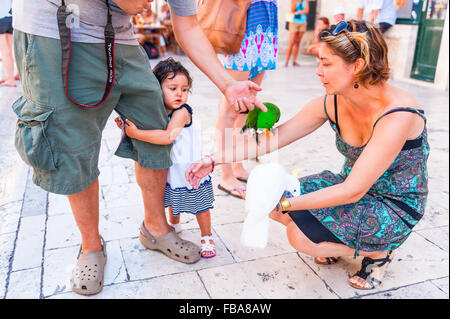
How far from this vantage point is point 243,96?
6.27 ft

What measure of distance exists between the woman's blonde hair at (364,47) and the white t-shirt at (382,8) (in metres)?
6.18

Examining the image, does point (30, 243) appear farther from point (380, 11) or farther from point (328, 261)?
point (380, 11)

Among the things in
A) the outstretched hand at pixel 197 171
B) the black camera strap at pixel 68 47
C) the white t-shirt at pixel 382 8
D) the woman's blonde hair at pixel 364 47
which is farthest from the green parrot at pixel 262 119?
the white t-shirt at pixel 382 8

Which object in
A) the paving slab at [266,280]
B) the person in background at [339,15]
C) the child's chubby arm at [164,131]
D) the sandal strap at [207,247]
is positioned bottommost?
the paving slab at [266,280]

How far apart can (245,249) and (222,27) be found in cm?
137

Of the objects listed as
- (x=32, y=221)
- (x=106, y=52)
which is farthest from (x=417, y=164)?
(x=32, y=221)

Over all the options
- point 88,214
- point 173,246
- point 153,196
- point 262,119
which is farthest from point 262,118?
point 88,214

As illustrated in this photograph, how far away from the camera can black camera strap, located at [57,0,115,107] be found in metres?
1.54

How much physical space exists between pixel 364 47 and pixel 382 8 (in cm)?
650

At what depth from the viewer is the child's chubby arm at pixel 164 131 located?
1.96 meters

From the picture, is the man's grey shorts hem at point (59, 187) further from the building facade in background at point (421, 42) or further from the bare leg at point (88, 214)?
the building facade in background at point (421, 42)

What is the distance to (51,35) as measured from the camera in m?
1.57

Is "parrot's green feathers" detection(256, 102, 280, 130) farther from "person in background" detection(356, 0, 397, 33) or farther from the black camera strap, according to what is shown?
"person in background" detection(356, 0, 397, 33)

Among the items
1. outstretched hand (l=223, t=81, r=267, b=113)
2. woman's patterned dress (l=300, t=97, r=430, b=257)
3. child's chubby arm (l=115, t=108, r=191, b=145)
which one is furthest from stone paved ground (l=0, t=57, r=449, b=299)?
outstretched hand (l=223, t=81, r=267, b=113)
